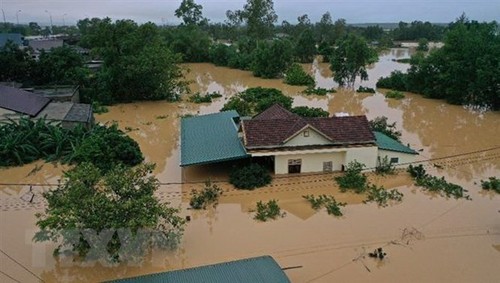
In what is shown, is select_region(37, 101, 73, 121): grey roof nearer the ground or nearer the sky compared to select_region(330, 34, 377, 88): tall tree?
nearer the ground

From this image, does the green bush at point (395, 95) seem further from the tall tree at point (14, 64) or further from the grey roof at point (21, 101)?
the tall tree at point (14, 64)

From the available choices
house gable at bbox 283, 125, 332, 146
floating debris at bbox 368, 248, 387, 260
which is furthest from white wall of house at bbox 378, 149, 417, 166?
floating debris at bbox 368, 248, 387, 260

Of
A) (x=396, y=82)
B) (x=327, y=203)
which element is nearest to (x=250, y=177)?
(x=327, y=203)

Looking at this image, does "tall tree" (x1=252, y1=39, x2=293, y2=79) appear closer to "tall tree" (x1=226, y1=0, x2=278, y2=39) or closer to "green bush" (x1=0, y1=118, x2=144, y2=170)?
"tall tree" (x1=226, y1=0, x2=278, y2=39)

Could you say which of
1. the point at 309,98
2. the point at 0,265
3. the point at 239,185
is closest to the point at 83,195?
the point at 0,265

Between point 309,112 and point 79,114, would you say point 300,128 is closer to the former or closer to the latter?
point 309,112

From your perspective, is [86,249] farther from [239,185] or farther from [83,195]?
[239,185]
